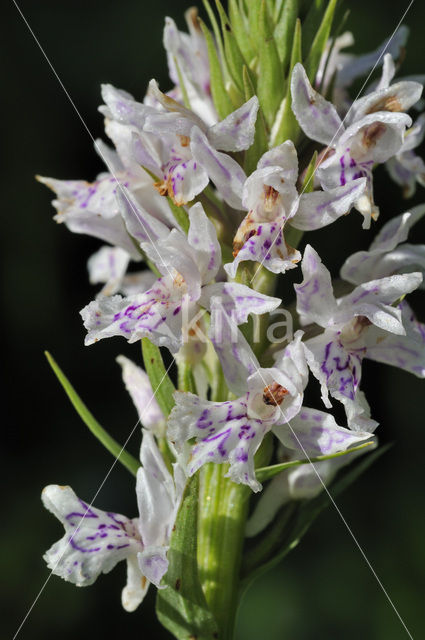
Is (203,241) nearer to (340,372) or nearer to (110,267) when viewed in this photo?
(340,372)

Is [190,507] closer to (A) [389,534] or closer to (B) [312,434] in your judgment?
(B) [312,434]

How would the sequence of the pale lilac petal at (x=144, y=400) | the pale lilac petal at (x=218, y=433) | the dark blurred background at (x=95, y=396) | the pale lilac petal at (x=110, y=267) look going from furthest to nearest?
the dark blurred background at (x=95, y=396)
the pale lilac petal at (x=110, y=267)
the pale lilac petal at (x=144, y=400)
the pale lilac petal at (x=218, y=433)

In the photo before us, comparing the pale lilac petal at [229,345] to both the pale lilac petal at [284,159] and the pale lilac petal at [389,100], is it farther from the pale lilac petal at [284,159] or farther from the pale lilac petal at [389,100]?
the pale lilac petal at [389,100]

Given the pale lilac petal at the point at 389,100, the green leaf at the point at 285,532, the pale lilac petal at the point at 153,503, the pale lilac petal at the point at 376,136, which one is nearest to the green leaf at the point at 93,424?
the pale lilac petal at the point at 153,503

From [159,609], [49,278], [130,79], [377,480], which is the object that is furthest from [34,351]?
[159,609]

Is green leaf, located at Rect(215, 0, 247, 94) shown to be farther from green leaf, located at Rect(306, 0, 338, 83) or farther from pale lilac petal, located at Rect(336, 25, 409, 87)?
pale lilac petal, located at Rect(336, 25, 409, 87)

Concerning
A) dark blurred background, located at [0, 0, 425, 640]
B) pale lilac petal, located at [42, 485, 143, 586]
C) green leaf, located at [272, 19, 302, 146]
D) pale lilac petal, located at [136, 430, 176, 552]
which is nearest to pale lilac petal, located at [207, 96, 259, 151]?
green leaf, located at [272, 19, 302, 146]

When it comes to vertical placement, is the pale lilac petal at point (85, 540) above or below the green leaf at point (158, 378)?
below

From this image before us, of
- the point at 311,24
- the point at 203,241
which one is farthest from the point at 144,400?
the point at 311,24
